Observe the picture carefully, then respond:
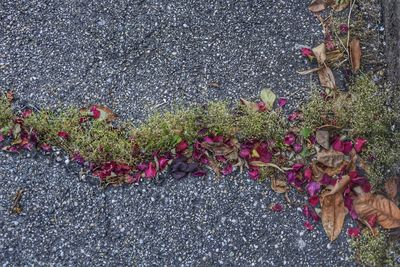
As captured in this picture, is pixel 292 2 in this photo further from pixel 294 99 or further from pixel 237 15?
pixel 294 99

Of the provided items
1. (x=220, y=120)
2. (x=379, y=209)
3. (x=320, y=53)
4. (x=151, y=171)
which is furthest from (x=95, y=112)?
(x=379, y=209)

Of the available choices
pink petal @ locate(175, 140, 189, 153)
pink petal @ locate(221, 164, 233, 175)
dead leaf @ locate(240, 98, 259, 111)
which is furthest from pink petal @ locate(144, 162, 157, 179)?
dead leaf @ locate(240, 98, 259, 111)

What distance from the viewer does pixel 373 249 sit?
8.36ft

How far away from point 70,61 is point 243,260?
132 centimetres

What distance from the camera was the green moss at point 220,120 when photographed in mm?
2766

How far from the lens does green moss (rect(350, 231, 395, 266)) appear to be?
2.54 meters

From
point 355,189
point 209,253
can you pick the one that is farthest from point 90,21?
point 355,189

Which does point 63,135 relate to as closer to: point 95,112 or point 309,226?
point 95,112

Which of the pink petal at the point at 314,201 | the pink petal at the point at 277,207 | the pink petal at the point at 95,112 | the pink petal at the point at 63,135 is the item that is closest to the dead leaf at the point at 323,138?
the pink petal at the point at 314,201

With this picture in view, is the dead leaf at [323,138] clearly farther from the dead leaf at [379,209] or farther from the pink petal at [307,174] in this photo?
the dead leaf at [379,209]

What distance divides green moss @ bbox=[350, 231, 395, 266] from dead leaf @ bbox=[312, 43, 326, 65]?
2.86 ft

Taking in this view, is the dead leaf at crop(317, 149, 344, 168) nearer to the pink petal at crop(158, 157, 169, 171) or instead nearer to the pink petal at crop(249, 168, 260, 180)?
the pink petal at crop(249, 168, 260, 180)

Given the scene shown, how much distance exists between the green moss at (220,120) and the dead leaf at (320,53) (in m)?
0.53

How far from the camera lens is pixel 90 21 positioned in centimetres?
310
